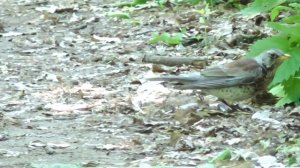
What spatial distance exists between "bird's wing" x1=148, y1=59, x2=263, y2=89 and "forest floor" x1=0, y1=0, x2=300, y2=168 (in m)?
0.20

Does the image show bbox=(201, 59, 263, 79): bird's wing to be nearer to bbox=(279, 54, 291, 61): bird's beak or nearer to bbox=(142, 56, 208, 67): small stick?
bbox=(279, 54, 291, 61): bird's beak

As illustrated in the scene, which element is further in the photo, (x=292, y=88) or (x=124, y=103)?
(x=124, y=103)

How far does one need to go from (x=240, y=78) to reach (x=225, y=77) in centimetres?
12

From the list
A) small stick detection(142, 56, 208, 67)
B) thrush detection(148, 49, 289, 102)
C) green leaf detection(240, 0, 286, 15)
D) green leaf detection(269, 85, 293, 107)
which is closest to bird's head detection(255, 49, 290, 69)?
thrush detection(148, 49, 289, 102)

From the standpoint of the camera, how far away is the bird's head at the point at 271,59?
6.05 m

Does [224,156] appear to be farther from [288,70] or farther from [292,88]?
[292,88]

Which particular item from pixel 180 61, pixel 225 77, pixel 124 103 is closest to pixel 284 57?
pixel 225 77

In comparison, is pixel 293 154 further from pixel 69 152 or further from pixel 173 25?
pixel 173 25

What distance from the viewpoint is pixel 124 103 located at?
678 centimetres

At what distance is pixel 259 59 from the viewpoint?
20.1 ft

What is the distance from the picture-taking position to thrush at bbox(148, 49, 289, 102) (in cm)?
608

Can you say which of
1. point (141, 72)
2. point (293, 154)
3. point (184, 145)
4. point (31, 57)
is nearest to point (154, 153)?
point (184, 145)

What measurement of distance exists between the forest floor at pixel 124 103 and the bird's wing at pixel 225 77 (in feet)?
0.67

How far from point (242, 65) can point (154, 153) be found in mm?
1290
